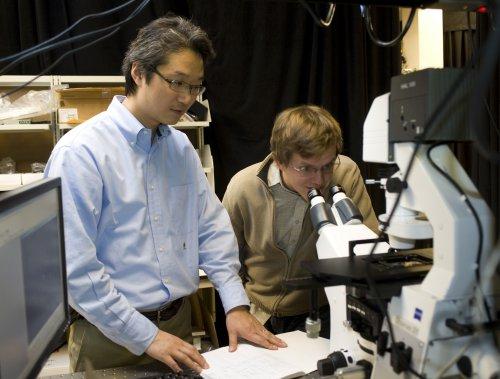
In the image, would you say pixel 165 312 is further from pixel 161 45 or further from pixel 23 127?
pixel 23 127

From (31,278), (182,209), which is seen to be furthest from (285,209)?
(31,278)

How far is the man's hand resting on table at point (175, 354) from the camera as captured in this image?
118cm

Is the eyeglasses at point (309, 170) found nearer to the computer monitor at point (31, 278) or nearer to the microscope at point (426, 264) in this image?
the microscope at point (426, 264)

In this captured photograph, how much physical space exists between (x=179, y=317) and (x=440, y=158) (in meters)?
0.94

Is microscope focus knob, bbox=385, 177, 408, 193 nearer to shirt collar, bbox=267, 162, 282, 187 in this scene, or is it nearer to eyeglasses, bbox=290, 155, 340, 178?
eyeglasses, bbox=290, 155, 340, 178

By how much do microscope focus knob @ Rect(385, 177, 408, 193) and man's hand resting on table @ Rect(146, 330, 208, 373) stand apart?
641 mm

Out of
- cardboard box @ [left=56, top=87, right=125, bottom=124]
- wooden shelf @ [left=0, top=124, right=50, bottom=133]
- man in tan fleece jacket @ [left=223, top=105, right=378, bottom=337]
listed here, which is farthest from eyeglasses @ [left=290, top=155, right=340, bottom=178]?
wooden shelf @ [left=0, top=124, right=50, bottom=133]

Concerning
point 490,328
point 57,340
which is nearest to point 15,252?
point 57,340

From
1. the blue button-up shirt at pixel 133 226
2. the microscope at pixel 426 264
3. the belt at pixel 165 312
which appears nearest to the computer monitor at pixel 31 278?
the blue button-up shirt at pixel 133 226

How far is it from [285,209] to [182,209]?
46 cm

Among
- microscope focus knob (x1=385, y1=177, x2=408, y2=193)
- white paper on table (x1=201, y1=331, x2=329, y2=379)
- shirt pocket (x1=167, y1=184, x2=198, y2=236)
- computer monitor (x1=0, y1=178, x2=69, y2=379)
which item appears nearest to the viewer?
computer monitor (x1=0, y1=178, x2=69, y2=379)

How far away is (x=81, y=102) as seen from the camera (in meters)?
2.46

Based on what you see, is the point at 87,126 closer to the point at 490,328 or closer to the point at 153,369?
the point at 153,369

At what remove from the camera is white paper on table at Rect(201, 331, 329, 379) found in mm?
1137
